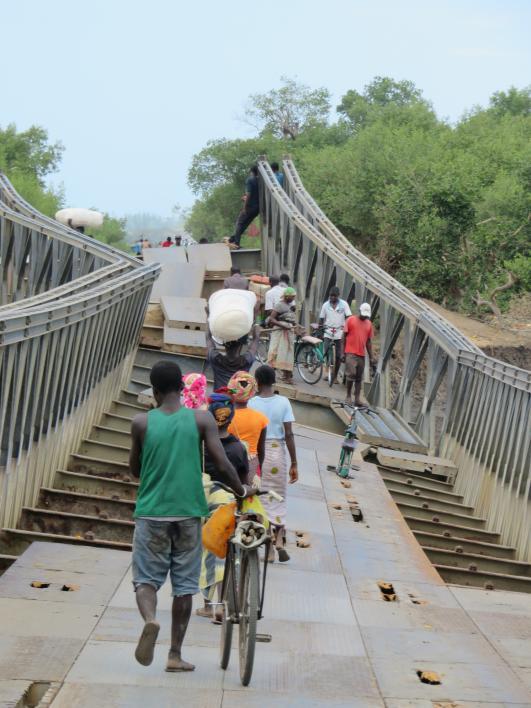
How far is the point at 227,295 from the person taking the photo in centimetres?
993

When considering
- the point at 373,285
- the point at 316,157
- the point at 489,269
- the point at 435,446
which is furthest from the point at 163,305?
the point at 316,157

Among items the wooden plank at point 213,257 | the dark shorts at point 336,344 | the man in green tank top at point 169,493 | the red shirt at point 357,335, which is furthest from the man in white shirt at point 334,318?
the man in green tank top at point 169,493

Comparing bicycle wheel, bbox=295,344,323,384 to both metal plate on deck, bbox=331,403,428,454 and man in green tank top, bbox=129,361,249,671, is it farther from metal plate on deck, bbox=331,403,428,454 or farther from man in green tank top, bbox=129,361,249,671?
man in green tank top, bbox=129,361,249,671

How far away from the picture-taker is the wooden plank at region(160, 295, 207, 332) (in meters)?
17.8

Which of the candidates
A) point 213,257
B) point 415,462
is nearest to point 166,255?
point 213,257

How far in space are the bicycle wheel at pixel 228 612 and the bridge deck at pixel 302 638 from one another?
0.09 metres

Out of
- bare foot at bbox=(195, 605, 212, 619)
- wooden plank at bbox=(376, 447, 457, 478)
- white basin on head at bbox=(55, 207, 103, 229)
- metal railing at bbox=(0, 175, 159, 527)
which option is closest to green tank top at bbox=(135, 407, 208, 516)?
bare foot at bbox=(195, 605, 212, 619)

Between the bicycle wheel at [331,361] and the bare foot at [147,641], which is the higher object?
the bicycle wheel at [331,361]

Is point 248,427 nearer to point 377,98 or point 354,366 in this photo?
point 354,366

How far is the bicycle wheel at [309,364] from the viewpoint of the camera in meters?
18.5

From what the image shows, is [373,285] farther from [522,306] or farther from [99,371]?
[522,306]

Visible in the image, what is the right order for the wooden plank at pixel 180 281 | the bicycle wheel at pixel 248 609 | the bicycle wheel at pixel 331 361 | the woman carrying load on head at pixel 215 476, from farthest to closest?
the wooden plank at pixel 180 281 → the bicycle wheel at pixel 331 361 → the woman carrying load on head at pixel 215 476 → the bicycle wheel at pixel 248 609

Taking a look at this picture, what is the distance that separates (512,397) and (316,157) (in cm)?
3606

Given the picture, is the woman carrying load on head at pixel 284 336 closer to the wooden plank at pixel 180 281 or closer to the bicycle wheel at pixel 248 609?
the wooden plank at pixel 180 281
